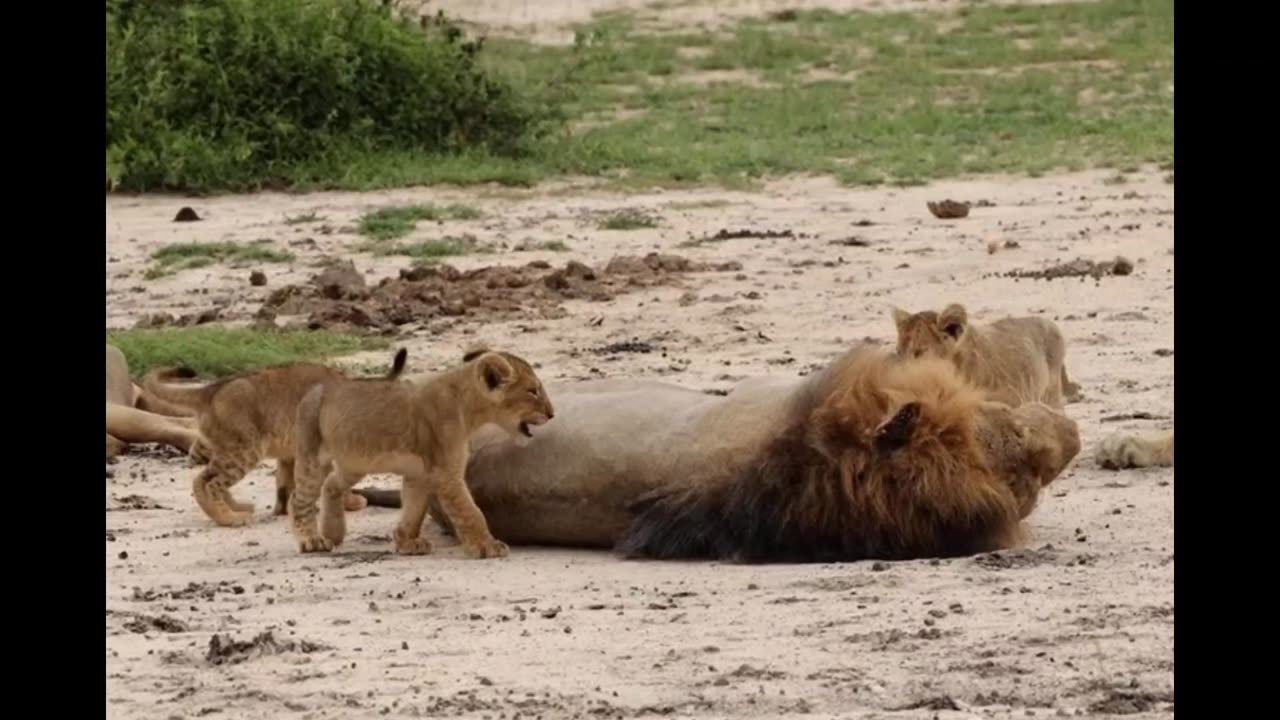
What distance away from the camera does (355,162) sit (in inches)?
600

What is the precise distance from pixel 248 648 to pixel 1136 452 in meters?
2.98

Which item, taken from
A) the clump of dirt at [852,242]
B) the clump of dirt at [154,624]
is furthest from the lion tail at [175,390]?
the clump of dirt at [852,242]

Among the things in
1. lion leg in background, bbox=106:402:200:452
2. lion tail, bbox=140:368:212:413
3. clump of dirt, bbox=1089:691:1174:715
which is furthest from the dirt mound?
clump of dirt, bbox=1089:691:1174:715

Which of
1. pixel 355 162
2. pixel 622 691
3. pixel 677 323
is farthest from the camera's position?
pixel 355 162

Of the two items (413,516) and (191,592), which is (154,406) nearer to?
(413,516)

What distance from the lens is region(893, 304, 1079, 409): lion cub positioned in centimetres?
786

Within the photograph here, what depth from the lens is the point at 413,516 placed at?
6984 millimetres

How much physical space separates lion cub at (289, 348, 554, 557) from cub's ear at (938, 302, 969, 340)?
142 cm

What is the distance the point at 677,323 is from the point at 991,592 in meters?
4.89

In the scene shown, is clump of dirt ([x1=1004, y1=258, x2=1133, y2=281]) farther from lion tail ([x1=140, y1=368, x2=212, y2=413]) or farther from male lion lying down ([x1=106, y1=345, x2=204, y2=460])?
male lion lying down ([x1=106, y1=345, x2=204, y2=460])

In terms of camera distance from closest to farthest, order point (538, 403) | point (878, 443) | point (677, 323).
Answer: point (878, 443), point (538, 403), point (677, 323)

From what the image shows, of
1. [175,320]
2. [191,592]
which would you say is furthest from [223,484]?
[175,320]
